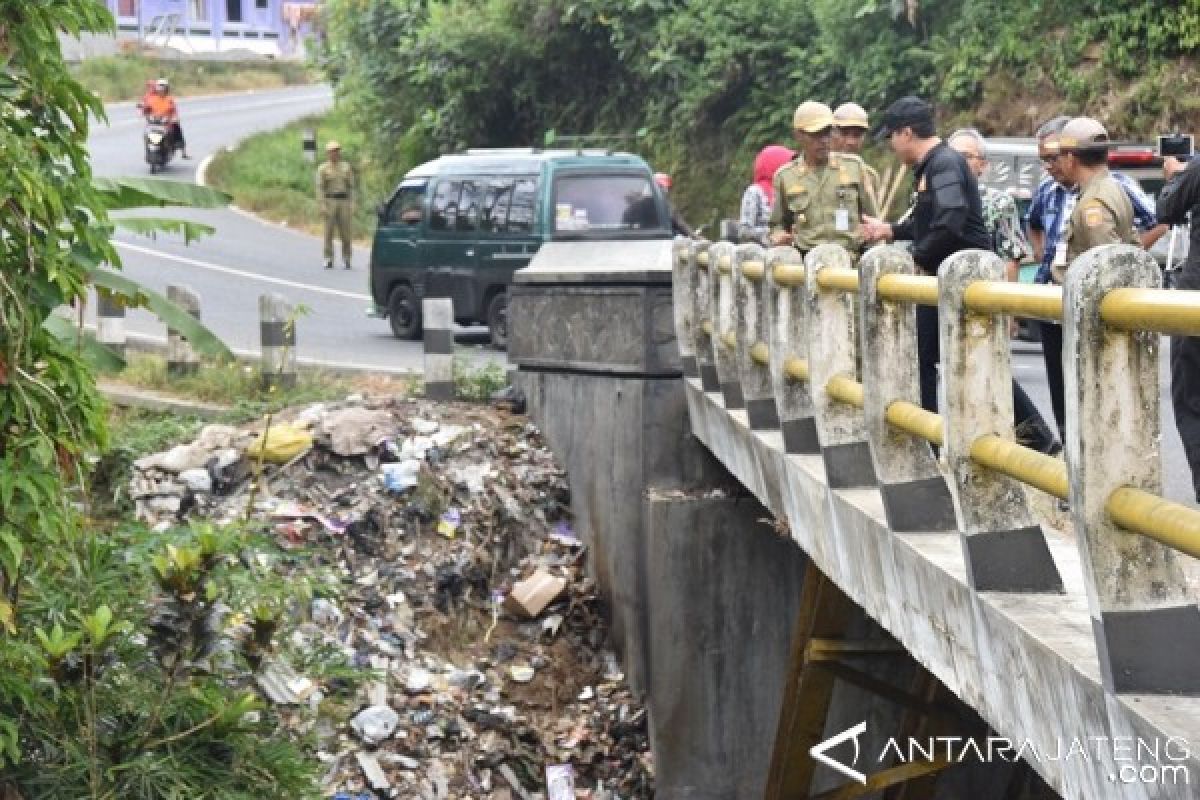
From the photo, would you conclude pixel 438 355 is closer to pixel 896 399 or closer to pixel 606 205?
pixel 606 205

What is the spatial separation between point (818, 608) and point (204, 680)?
254cm

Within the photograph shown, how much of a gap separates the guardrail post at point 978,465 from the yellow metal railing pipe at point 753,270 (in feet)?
12.3

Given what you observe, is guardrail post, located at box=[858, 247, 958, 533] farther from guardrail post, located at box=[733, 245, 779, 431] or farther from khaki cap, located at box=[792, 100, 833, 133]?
khaki cap, located at box=[792, 100, 833, 133]

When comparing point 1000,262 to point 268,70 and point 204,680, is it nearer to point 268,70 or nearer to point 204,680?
point 204,680

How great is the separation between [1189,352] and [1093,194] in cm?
131

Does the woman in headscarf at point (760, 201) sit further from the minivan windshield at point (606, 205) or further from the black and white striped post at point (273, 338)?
the minivan windshield at point (606, 205)

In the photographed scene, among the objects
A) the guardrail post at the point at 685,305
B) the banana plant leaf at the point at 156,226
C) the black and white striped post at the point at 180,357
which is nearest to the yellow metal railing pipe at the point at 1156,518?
the banana plant leaf at the point at 156,226

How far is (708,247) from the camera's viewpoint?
11117 millimetres

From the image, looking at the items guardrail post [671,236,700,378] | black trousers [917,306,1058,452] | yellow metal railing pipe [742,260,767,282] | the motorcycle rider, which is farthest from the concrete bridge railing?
the motorcycle rider

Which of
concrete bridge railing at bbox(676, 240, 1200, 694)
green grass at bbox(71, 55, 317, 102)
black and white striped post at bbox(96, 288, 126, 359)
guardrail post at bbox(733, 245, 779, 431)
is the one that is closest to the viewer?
concrete bridge railing at bbox(676, 240, 1200, 694)

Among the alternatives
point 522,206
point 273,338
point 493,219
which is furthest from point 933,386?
point 493,219

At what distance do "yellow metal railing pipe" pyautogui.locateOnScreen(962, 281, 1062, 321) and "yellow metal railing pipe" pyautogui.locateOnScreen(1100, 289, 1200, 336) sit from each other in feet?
0.96

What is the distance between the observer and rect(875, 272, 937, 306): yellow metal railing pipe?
5.74 m

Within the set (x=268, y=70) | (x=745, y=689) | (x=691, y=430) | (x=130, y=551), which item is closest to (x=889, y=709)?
(x=745, y=689)
